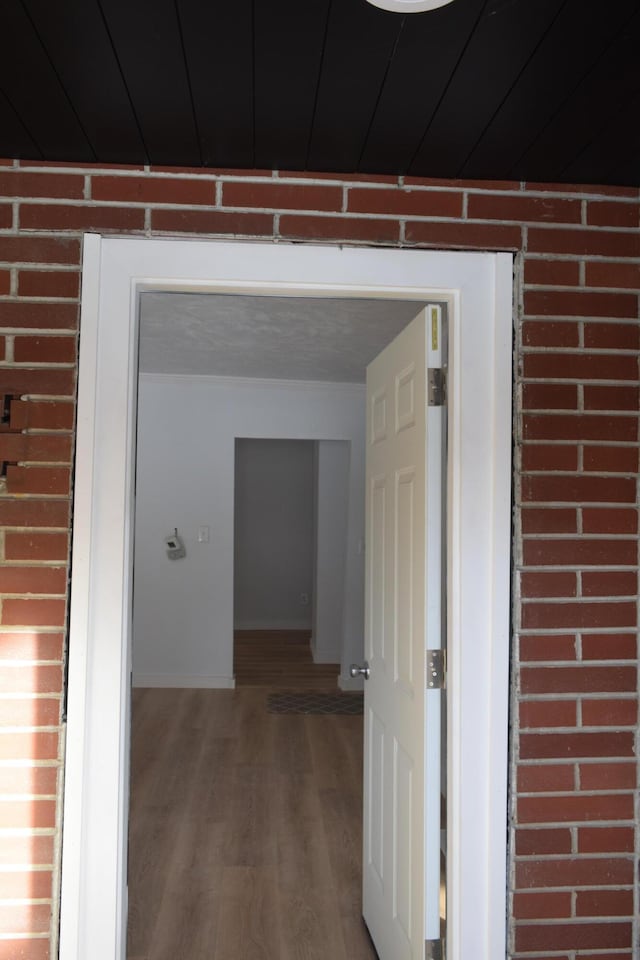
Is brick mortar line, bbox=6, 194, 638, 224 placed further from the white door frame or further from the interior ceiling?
the interior ceiling

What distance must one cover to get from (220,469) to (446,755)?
438 cm

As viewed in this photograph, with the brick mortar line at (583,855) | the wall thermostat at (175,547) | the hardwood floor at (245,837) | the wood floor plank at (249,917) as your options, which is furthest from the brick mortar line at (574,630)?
the wall thermostat at (175,547)

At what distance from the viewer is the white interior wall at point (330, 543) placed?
6.52 meters

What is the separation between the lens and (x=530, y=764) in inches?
71.6

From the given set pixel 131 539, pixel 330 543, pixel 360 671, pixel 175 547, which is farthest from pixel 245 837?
pixel 330 543

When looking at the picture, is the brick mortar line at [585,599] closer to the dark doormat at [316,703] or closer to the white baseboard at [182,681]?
the dark doormat at [316,703]

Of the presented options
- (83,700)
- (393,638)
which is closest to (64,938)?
(83,700)

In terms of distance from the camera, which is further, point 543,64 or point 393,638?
point 393,638

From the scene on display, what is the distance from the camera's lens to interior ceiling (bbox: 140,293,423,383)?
12.8 feet

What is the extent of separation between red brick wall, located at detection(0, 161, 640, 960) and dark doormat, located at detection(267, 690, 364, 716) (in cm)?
350

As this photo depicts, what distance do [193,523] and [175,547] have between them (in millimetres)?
237

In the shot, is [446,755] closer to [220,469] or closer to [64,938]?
[64,938]

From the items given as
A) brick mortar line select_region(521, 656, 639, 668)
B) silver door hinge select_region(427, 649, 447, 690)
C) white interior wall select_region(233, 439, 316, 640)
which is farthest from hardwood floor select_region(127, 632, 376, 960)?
white interior wall select_region(233, 439, 316, 640)

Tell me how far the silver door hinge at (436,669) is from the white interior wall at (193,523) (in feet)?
13.2
